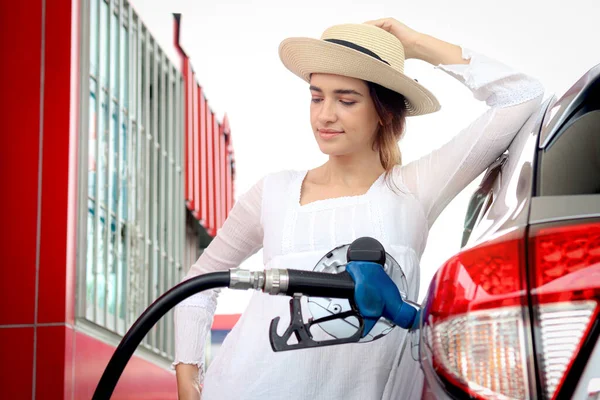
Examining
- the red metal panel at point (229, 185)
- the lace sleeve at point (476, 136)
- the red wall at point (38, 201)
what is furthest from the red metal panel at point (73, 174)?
the red metal panel at point (229, 185)

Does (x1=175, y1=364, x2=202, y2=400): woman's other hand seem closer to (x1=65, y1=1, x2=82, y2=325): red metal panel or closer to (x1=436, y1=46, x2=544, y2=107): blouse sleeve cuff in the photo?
(x1=436, y1=46, x2=544, y2=107): blouse sleeve cuff

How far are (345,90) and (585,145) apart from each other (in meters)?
1.05

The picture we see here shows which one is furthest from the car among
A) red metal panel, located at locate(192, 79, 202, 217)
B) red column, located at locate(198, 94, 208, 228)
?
red column, located at locate(198, 94, 208, 228)

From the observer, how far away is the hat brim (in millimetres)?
2285

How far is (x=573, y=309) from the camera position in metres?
1.07

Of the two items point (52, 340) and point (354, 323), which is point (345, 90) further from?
point (52, 340)

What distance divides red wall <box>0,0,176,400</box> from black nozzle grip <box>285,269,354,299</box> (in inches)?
204

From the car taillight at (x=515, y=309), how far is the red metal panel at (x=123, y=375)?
5659mm

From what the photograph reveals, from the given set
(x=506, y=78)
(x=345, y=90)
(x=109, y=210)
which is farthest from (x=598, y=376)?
(x=109, y=210)

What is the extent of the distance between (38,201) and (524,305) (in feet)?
18.4

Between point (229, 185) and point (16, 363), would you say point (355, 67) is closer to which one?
point (16, 363)

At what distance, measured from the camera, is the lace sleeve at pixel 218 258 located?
2.37m

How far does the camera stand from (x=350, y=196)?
7.42 feet

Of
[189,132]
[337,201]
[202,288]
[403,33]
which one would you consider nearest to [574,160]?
[202,288]
